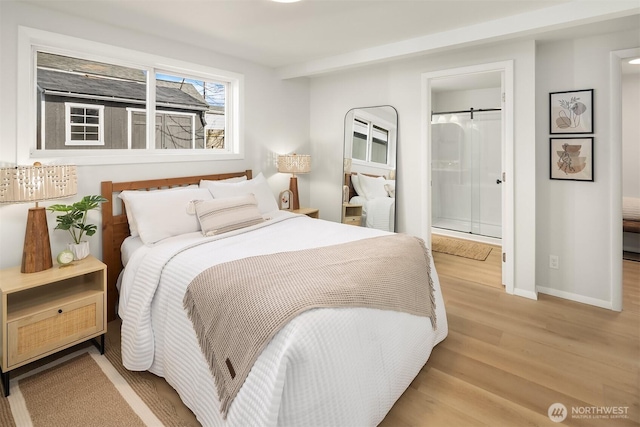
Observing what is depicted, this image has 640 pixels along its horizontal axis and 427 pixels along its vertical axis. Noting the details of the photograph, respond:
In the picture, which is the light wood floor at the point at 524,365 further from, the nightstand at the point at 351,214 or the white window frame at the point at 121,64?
the white window frame at the point at 121,64

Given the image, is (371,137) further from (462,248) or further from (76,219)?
(76,219)

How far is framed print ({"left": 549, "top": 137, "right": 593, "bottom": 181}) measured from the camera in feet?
9.88

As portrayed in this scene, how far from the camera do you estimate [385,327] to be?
177 centimetres

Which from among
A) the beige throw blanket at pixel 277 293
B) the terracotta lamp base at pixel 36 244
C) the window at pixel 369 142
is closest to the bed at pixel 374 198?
the window at pixel 369 142

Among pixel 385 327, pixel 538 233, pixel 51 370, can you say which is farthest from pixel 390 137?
pixel 51 370

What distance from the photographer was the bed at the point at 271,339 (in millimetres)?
1341

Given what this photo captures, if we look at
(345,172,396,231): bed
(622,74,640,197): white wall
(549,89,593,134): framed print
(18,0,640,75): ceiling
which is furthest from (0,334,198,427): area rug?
(622,74,640,197): white wall

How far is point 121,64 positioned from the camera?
296cm

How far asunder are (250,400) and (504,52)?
11.6 feet

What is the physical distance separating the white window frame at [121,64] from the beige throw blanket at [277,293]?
5.67ft

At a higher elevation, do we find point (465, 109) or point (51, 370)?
point (465, 109)

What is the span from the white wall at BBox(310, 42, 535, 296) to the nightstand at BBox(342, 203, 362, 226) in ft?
0.54

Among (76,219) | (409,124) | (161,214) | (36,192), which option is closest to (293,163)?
(409,124)

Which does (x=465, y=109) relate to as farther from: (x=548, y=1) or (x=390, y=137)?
(x=548, y=1)
